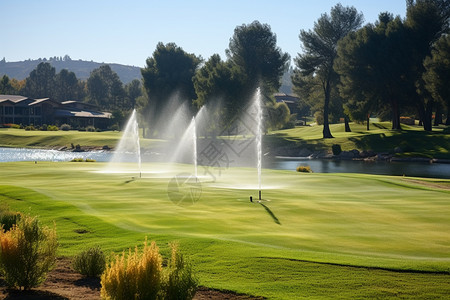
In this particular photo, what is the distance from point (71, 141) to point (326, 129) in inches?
2052

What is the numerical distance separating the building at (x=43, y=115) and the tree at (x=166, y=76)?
3290 centimetres

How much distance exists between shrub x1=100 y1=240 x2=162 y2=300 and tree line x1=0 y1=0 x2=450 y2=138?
76.4m

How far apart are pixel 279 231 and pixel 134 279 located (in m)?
8.99

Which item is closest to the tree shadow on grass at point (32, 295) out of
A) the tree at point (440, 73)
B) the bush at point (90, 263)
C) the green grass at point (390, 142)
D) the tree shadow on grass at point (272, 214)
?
the bush at point (90, 263)

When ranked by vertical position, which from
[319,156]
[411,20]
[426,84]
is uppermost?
[411,20]

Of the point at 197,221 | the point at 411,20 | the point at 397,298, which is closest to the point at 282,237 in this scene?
the point at 197,221

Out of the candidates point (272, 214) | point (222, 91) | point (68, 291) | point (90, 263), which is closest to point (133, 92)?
point (222, 91)

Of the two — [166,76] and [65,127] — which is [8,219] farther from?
[65,127]

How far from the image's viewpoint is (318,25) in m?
102

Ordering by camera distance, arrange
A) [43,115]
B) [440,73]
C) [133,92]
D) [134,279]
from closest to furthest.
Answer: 1. [134,279]
2. [440,73]
3. [43,115]
4. [133,92]

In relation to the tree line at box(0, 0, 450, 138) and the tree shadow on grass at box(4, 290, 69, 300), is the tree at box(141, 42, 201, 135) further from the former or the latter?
the tree shadow on grass at box(4, 290, 69, 300)

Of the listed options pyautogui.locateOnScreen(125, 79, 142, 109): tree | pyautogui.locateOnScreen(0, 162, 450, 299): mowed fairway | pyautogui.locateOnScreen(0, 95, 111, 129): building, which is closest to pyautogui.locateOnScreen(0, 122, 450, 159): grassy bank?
pyautogui.locateOnScreen(0, 95, 111, 129): building

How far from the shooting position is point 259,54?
110 meters

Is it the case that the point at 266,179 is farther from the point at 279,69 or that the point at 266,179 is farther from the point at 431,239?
the point at 279,69
